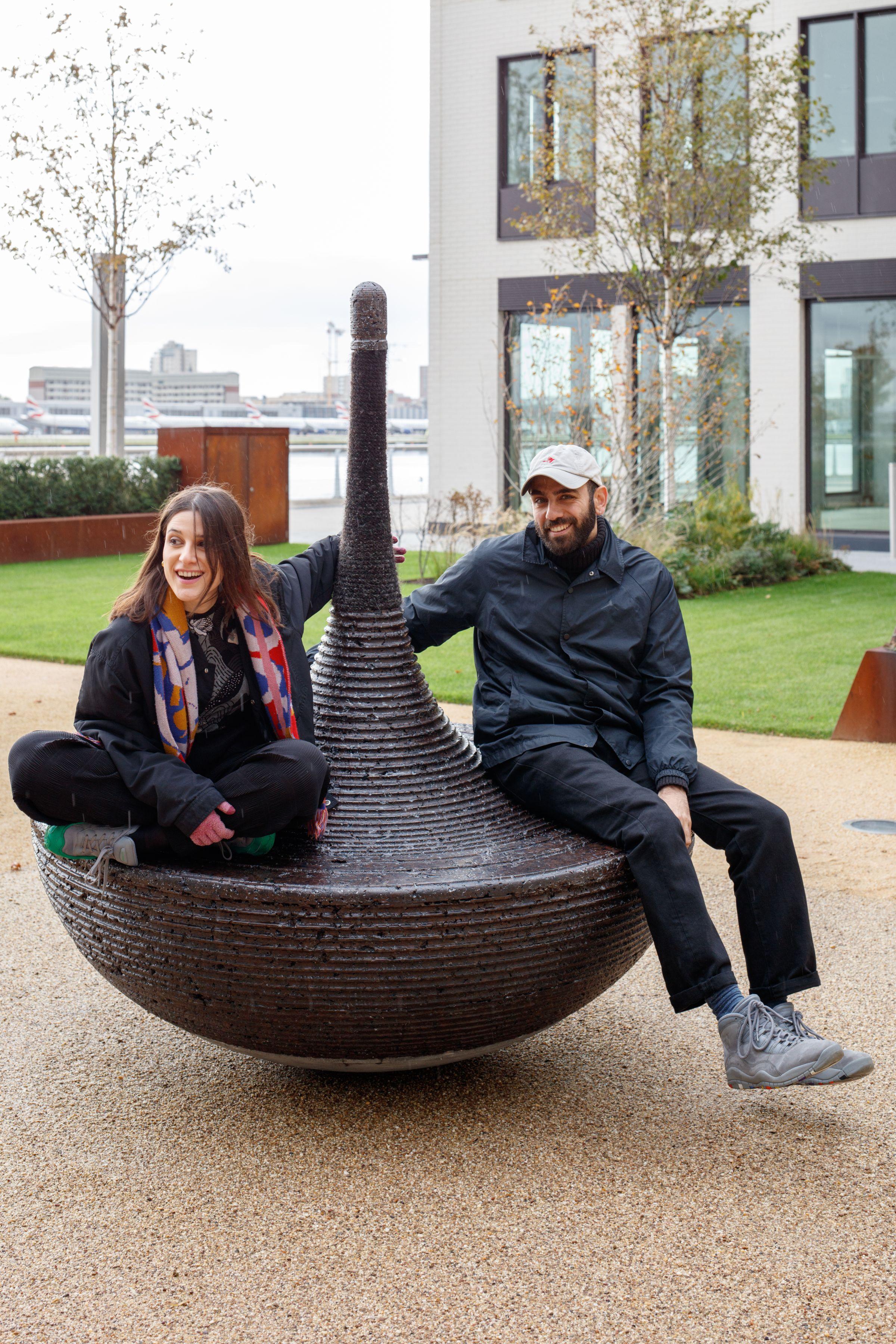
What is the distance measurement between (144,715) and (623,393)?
1535 cm

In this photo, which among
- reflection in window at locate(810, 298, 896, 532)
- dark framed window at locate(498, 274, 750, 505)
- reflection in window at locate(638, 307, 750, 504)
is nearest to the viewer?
dark framed window at locate(498, 274, 750, 505)

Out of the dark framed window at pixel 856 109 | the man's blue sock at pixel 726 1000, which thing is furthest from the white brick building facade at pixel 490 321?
the man's blue sock at pixel 726 1000

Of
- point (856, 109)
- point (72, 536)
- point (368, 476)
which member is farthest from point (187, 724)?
point (856, 109)

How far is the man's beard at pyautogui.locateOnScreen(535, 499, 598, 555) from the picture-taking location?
12.9 ft

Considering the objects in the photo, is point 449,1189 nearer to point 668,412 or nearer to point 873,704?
point 873,704

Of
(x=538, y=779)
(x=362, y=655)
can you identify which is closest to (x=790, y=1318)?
(x=538, y=779)

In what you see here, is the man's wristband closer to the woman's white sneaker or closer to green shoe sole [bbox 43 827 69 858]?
the woman's white sneaker

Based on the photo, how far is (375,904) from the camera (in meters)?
3.00

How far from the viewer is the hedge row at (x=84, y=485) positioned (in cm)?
1897

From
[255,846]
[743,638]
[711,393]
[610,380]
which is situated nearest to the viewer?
[255,846]

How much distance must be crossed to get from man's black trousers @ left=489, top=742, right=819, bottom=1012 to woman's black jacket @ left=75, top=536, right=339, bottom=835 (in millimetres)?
663

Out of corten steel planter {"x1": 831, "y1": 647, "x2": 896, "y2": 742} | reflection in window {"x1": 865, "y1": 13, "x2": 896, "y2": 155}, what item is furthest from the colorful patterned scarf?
reflection in window {"x1": 865, "y1": 13, "x2": 896, "y2": 155}

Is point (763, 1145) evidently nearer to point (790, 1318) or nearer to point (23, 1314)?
point (790, 1318)

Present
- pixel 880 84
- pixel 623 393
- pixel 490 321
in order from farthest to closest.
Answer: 1. pixel 490 321
2. pixel 880 84
3. pixel 623 393
